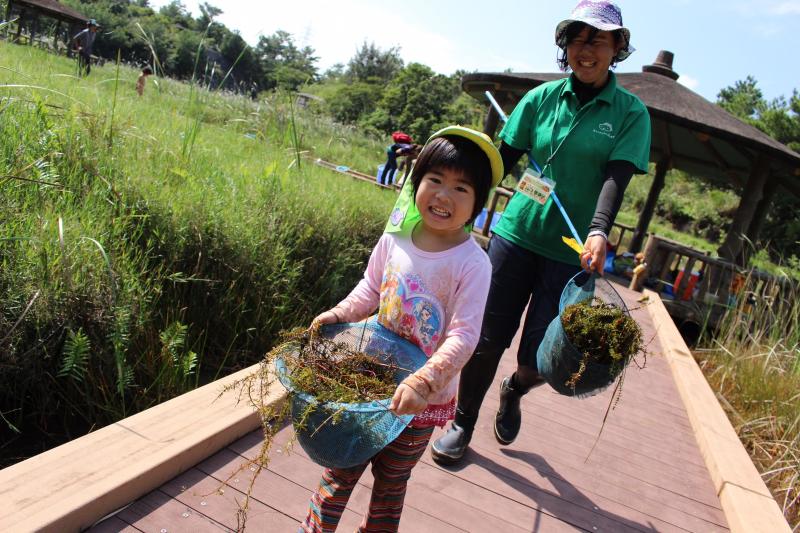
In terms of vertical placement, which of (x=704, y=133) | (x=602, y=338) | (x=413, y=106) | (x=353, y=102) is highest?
(x=413, y=106)

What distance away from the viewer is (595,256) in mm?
2135

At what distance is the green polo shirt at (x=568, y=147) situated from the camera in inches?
95.1

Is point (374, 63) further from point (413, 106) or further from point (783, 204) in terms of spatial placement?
point (783, 204)

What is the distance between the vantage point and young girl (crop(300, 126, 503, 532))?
5.67 feet

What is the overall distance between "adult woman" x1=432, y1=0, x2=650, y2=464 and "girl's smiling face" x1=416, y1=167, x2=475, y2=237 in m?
0.60

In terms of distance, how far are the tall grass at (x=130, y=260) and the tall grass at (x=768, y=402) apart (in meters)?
3.15

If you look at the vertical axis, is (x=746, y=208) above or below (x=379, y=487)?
above

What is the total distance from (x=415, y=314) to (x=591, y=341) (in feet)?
2.13

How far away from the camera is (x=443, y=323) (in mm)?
1820

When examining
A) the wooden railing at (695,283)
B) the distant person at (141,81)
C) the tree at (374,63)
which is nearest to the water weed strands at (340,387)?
the wooden railing at (695,283)

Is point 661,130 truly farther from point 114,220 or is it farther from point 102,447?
point 102,447

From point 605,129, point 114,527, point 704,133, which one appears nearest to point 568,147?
point 605,129

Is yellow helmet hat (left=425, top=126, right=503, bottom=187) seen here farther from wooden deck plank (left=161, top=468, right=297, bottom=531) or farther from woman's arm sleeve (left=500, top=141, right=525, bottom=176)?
wooden deck plank (left=161, top=468, right=297, bottom=531)

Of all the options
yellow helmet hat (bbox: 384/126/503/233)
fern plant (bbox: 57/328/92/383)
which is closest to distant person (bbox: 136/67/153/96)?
fern plant (bbox: 57/328/92/383)
